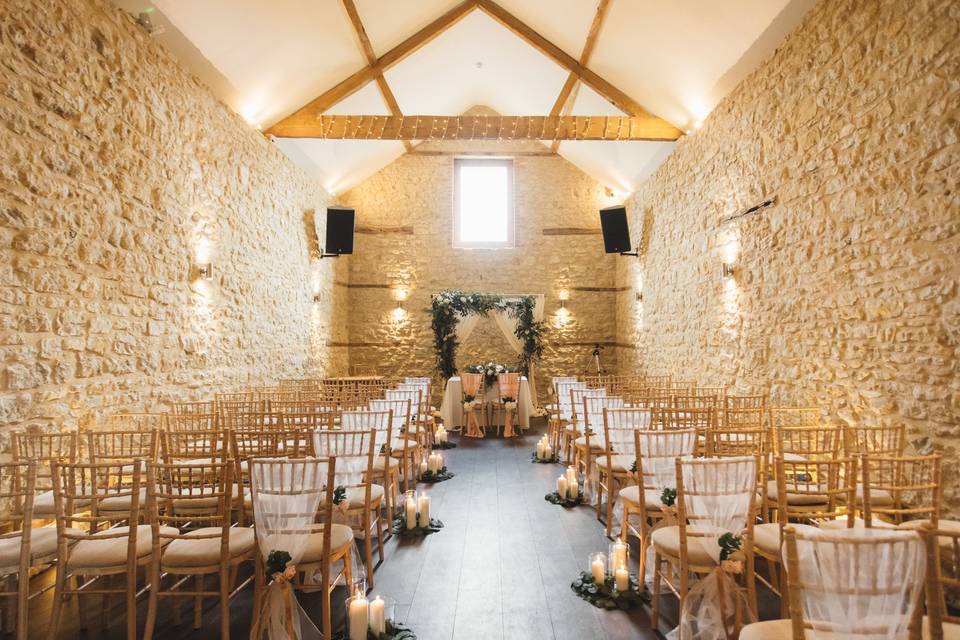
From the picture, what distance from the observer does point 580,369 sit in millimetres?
11500

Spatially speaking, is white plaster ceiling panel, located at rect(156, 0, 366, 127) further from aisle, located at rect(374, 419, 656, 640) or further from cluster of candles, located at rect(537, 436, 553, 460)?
cluster of candles, located at rect(537, 436, 553, 460)

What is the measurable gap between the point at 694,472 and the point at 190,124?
19.4 feet

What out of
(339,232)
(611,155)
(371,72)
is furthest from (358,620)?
(611,155)

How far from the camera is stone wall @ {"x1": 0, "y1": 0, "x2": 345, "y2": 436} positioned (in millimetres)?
3532

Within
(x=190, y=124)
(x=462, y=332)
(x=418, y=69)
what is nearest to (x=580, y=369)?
(x=462, y=332)

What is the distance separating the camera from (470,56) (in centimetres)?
897

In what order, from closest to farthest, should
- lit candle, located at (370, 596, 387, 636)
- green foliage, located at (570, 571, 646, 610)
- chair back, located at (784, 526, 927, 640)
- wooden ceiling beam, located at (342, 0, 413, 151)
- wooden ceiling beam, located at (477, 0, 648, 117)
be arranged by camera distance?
1. chair back, located at (784, 526, 927, 640)
2. lit candle, located at (370, 596, 387, 636)
3. green foliage, located at (570, 571, 646, 610)
4. wooden ceiling beam, located at (342, 0, 413, 151)
5. wooden ceiling beam, located at (477, 0, 648, 117)

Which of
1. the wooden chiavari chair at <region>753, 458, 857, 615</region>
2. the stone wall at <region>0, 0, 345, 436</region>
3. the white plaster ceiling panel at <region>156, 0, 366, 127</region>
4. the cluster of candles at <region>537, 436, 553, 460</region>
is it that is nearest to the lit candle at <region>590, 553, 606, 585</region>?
the wooden chiavari chair at <region>753, 458, 857, 615</region>

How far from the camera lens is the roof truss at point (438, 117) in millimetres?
7527

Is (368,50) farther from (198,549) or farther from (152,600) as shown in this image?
(152,600)

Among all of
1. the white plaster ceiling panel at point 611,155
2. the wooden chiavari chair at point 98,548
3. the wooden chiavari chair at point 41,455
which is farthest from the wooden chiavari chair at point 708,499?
the white plaster ceiling panel at point 611,155

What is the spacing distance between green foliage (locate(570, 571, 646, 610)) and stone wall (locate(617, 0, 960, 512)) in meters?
2.02

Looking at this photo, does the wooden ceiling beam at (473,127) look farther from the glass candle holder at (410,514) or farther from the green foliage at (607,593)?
the green foliage at (607,593)

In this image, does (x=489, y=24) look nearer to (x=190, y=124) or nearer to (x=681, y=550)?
(x=190, y=124)
